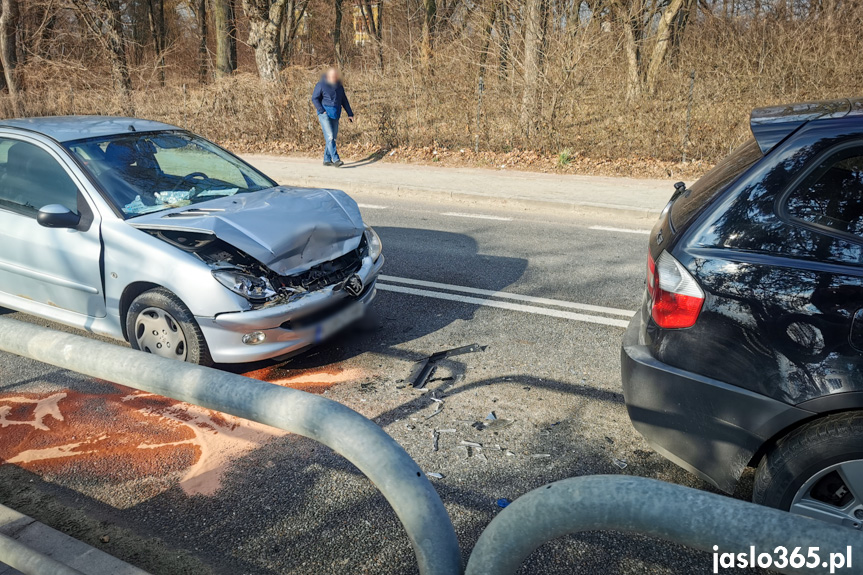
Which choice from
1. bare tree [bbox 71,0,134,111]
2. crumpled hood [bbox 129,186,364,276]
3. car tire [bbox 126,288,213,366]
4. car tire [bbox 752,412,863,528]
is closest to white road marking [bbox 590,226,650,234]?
crumpled hood [bbox 129,186,364,276]

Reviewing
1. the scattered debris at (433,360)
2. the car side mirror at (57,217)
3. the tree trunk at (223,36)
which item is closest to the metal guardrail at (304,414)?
the scattered debris at (433,360)

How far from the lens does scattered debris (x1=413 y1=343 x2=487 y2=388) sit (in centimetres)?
460

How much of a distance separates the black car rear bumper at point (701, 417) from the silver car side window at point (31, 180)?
4154 mm

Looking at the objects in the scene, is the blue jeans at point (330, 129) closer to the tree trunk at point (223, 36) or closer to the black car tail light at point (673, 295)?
the tree trunk at point (223, 36)

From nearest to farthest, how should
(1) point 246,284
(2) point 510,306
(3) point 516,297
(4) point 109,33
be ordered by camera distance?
(1) point 246,284 < (2) point 510,306 < (3) point 516,297 < (4) point 109,33

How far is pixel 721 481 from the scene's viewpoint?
285 centimetres

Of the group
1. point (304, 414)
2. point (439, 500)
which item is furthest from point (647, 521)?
point (304, 414)

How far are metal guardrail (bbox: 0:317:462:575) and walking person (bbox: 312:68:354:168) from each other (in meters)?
13.6

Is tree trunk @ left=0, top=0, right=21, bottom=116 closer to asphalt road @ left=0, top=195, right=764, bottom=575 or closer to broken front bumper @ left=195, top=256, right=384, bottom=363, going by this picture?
asphalt road @ left=0, top=195, right=764, bottom=575

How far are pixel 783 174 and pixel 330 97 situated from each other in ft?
43.3

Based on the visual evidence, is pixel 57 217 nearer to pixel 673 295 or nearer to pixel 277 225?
pixel 277 225

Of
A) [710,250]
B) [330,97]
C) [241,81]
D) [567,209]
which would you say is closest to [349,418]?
[710,250]

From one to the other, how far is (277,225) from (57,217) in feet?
5.03

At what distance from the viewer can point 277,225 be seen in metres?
4.73
